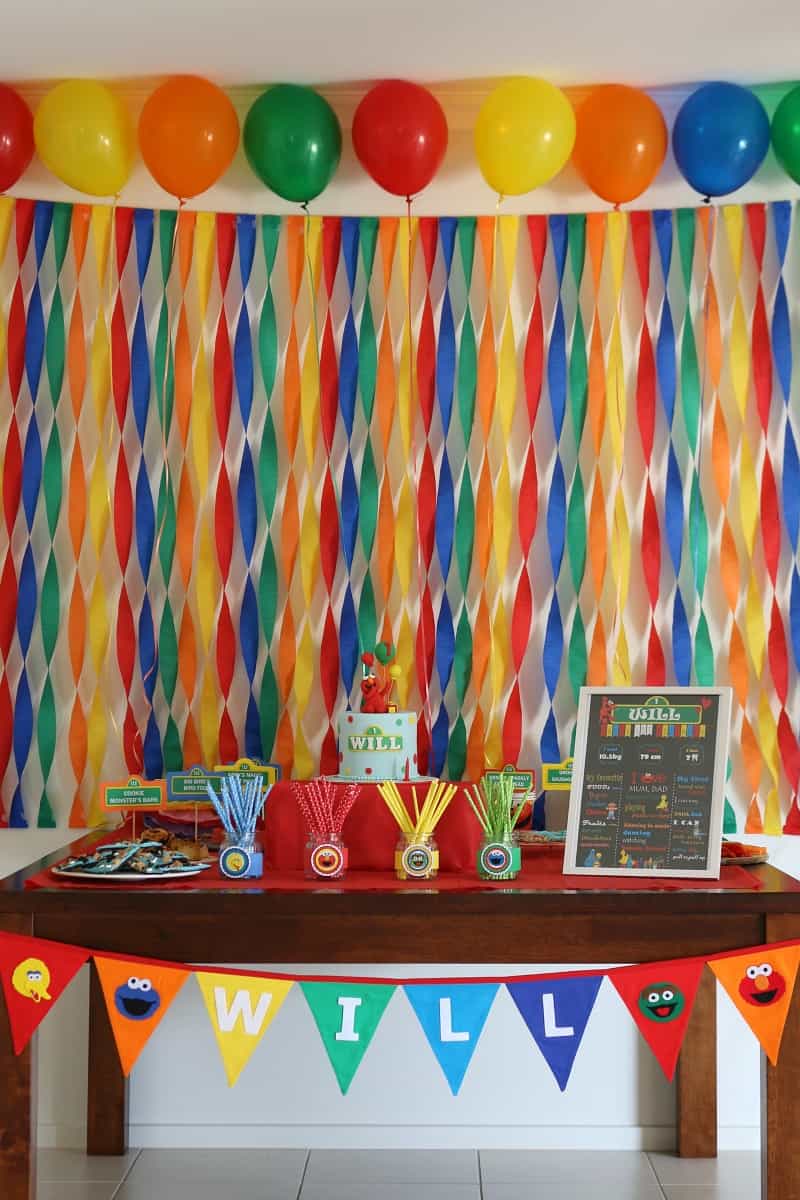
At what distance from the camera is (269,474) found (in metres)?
3.29

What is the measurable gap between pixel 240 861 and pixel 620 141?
6.00 feet

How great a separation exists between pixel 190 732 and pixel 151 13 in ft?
5.37

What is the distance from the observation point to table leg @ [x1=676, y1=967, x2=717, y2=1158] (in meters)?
3.10

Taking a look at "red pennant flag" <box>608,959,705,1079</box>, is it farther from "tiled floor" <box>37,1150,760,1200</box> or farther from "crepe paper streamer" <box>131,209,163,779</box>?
"crepe paper streamer" <box>131,209,163,779</box>

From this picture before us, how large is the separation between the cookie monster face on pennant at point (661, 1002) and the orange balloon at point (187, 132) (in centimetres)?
206

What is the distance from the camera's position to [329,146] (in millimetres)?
3098

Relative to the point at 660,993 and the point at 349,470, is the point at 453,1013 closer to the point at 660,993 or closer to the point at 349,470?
the point at 660,993

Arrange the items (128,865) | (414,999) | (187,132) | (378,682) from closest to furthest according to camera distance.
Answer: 1. (414,999)
2. (128,865)
3. (378,682)
4. (187,132)

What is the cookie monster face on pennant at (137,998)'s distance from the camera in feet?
7.76

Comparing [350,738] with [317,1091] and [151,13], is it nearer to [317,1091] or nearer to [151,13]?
[317,1091]

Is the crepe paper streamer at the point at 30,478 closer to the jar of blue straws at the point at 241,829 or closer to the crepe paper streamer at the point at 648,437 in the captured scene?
the jar of blue straws at the point at 241,829

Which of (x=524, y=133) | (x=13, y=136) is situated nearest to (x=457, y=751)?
(x=524, y=133)

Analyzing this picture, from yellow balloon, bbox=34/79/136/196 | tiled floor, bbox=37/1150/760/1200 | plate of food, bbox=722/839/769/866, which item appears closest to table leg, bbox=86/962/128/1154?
tiled floor, bbox=37/1150/760/1200

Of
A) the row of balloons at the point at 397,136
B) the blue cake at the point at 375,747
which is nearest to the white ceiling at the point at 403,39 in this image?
the row of balloons at the point at 397,136
